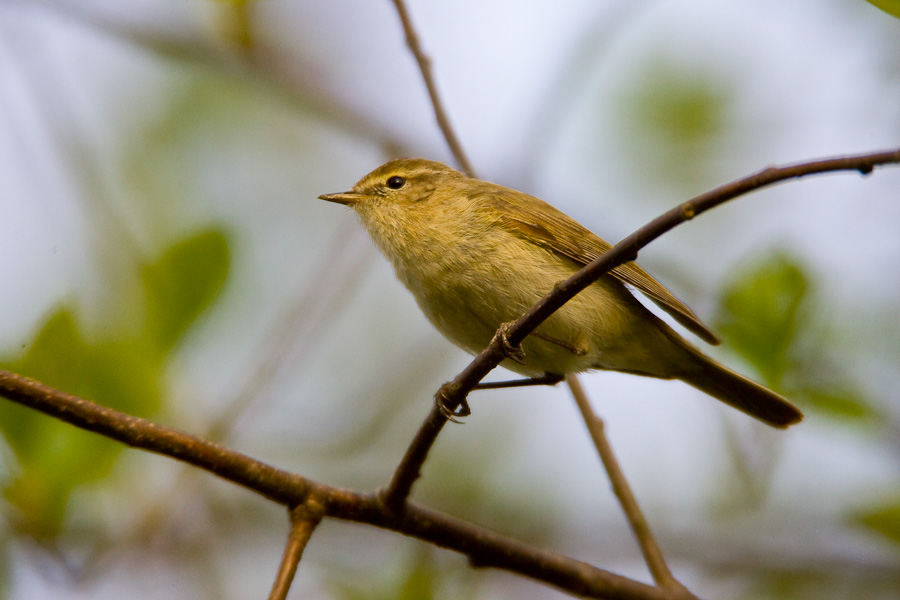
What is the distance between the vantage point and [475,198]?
3.87 meters

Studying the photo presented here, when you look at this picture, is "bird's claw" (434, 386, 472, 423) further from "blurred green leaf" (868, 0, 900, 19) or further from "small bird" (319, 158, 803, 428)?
"blurred green leaf" (868, 0, 900, 19)

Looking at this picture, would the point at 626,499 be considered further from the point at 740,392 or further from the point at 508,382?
the point at 740,392

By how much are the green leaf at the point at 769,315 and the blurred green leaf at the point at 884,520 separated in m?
0.53

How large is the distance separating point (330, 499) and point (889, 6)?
184 cm

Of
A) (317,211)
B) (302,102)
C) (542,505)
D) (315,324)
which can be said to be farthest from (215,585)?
(317,211)

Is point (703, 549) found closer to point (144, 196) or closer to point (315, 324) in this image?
point (315, 324)

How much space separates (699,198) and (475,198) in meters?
2.08

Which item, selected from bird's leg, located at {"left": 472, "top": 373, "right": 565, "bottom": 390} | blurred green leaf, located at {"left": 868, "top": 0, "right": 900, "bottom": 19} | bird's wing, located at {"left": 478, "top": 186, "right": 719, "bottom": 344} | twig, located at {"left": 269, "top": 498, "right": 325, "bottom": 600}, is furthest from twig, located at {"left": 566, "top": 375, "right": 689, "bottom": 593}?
blurred green leaf, located at {"left": 868, "top": 0, "right": 900, "bottom": 19}

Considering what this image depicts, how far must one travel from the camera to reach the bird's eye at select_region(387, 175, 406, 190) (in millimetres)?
4301

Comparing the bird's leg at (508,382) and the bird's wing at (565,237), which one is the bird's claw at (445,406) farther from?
the bird's wing at (565,237)

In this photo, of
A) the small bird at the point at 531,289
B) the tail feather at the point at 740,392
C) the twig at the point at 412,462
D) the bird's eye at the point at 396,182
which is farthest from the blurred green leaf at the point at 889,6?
the bird's eye at the point at 396,182

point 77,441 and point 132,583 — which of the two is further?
point 132,583

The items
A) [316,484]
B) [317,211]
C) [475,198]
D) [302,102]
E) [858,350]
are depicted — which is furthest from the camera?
[317,211]

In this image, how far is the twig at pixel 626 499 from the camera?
9.86 ft
